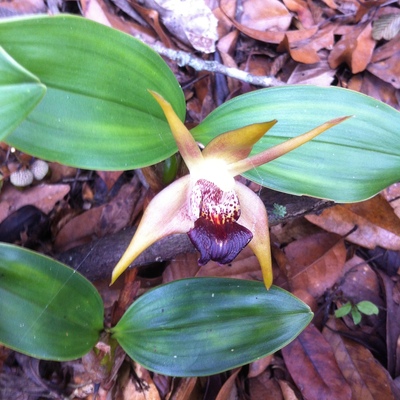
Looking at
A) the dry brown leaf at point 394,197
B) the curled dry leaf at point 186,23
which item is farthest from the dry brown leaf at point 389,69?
the curled dry leaf at point 186,23

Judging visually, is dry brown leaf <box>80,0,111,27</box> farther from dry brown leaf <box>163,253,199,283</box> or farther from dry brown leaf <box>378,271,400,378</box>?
dry brown leaf <box>378,271,400,378</box>

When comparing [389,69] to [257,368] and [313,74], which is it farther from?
[257,368]

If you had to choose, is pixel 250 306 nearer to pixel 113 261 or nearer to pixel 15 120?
pixel 113 261

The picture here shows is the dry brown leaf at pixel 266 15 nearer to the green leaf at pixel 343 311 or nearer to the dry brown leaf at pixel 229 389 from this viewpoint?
the green leaf at pixel 343 311

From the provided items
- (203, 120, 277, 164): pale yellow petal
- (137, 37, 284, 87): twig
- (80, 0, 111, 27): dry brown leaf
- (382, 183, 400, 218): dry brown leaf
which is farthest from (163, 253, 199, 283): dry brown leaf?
(80, 0, 111, 27): dry brown leaf

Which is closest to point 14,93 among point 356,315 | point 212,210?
point 212,210

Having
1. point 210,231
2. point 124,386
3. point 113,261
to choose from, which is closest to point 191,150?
point 210,231
